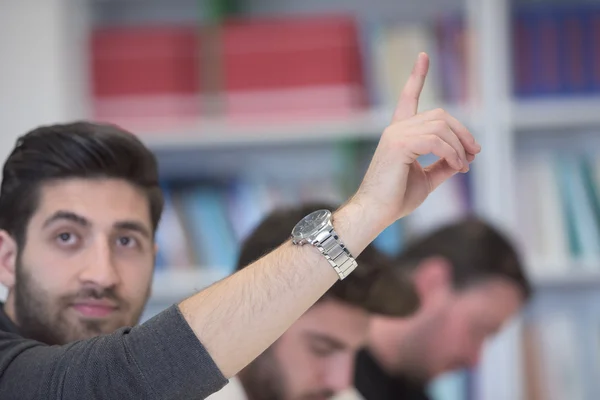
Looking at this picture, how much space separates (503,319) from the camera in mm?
2637

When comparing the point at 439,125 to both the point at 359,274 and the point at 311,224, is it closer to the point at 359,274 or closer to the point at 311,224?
the point at 311,224

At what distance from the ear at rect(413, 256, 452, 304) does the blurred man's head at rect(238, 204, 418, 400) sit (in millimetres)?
774

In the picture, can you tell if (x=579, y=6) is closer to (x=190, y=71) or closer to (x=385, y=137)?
(x=190, y=71)

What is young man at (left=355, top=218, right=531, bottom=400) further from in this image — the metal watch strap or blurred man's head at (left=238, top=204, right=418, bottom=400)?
the metal watch strap

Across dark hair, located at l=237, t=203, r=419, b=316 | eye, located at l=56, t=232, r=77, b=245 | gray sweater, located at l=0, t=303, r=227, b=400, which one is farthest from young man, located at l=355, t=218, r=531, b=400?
gray sweater, located at l=0, t=303, r=227, b=400

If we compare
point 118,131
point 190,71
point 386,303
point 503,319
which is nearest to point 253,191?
point 190,71

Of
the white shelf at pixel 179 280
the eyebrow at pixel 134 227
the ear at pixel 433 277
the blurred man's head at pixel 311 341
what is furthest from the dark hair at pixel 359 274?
the white shelf at pixel 179 280

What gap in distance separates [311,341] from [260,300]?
2.39 ft

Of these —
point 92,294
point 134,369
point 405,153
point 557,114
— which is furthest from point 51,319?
point 557,114

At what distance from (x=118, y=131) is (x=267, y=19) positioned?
67.8 inches

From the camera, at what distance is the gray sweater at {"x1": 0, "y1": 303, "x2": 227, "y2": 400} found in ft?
3.38

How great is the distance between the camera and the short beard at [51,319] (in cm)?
128

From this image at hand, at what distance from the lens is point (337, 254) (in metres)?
1.07

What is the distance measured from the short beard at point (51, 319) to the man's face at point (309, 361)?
0.50m
